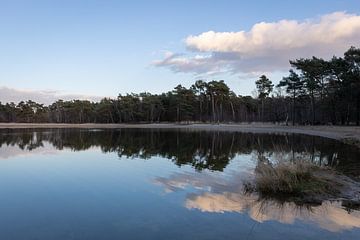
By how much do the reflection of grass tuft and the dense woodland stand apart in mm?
43623

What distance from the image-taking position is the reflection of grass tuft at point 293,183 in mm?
11812

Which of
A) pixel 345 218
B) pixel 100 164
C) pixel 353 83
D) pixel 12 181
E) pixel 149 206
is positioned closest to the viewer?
pixel 345 218

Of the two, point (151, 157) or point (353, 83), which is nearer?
point (151, 157)

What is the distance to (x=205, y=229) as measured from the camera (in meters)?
8.66

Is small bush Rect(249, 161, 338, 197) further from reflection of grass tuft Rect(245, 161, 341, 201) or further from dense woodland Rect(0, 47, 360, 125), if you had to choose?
dense woodland Rect(0, 47, 360, 125)

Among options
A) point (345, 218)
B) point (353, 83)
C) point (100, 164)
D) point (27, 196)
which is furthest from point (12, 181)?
point (353, 83)

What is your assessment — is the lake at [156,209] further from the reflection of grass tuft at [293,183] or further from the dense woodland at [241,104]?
the dense woodland at [241,104]

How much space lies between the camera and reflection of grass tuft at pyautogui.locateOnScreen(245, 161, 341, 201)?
11812 millimetres

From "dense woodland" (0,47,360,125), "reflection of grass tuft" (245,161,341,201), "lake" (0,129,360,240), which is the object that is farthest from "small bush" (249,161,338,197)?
"dense woodland" (0,47,360,125)

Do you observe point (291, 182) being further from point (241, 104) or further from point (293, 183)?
point (241, 104)

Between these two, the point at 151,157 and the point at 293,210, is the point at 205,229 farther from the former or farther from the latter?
the point at 151,157

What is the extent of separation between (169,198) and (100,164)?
10658mm

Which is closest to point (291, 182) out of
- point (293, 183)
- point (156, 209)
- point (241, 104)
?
point (293, 183)

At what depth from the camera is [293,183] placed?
40.2 ft
